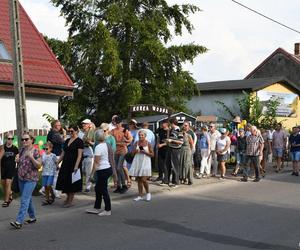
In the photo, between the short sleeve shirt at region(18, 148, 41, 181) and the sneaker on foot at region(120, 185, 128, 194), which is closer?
the short sleeve shirt at region(18, 148, 41, 181)

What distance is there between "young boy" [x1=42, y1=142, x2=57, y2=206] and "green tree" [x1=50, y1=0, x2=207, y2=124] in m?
11.3

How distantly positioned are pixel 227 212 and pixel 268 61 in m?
37.8

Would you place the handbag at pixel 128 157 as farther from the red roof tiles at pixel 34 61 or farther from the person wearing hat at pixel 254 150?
the red roof tiles at pixel 34 61

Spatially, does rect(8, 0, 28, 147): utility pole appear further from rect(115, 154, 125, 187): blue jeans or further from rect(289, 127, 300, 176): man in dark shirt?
rect(289, 127, 300, 176): man in dark shirt

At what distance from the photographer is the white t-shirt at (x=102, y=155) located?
959cm

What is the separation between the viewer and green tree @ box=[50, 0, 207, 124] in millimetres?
22562

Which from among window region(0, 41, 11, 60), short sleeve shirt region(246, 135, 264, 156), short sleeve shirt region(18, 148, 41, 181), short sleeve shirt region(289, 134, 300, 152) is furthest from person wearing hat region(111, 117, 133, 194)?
short sleeve shirt region(289, 134, 300, 152)

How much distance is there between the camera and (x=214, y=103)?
32344 mm

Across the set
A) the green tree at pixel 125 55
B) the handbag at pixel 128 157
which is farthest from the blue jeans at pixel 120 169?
the green tree at pixel 125 55

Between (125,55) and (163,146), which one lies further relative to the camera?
(125,55)

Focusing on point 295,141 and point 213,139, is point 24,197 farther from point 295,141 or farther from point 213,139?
point 295,141

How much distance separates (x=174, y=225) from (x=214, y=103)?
950 inches

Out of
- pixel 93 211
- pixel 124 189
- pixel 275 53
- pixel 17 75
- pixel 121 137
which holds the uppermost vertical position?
pixel 275 53

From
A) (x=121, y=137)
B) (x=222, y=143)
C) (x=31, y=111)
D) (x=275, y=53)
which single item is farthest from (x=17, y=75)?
(x=275, y=53)
